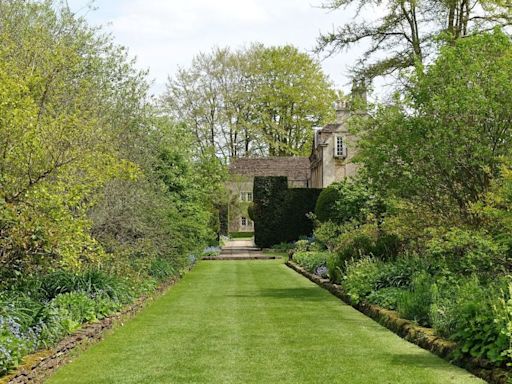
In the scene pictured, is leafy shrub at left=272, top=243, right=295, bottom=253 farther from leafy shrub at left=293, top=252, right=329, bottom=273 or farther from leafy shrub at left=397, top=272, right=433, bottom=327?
leafy shrub at left=397, top=272, right=433, bottom=327

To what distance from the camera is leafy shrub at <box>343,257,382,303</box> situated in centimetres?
1262

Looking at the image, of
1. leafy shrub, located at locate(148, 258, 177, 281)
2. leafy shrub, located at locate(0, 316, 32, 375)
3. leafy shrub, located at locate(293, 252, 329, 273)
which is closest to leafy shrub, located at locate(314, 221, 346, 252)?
leafy shrub, located at locate(293, 252, 329, 273)

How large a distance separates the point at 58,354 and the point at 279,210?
2841 cm

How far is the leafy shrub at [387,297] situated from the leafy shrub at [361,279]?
1.12 feet

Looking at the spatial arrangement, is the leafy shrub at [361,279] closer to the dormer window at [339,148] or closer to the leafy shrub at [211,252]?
the leafy shrub at [211,252]

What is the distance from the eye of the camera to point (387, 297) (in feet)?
37.6

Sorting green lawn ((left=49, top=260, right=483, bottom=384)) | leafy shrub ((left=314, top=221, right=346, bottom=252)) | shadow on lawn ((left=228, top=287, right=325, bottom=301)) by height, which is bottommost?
shadow on lawn ((left=228, top=287, right=325, bottom=301))

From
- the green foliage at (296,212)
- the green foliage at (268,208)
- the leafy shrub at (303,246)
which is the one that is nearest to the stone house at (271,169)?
the green foliage at (268,208)

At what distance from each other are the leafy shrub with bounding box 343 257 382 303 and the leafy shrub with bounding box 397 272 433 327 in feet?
6.63

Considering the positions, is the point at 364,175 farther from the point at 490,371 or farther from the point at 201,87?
the point at 201,87

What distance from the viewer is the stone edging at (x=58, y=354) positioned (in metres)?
6.69

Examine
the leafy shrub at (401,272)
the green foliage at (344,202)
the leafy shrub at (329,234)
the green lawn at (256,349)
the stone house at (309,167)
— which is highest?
the stone house at (309,167)

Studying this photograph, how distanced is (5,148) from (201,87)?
40.8 metres

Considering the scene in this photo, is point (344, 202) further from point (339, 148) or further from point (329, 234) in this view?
point (339, 148)
